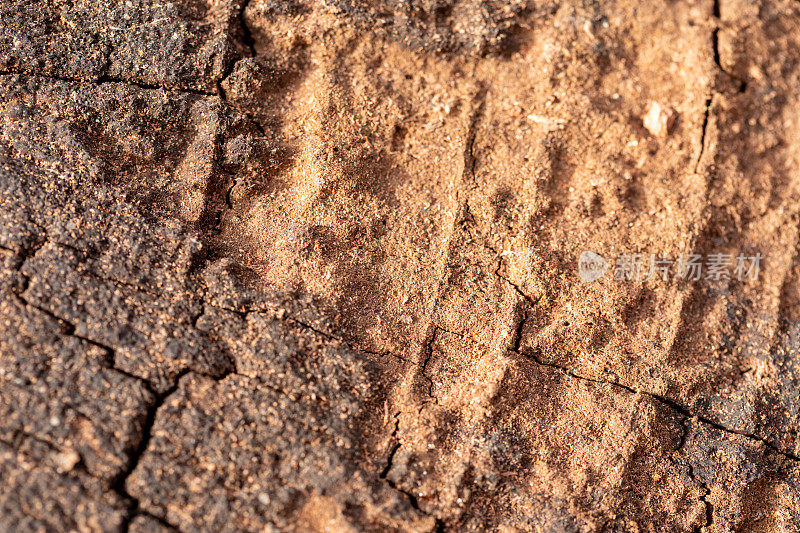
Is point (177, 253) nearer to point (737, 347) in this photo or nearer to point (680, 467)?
point (680, 467)

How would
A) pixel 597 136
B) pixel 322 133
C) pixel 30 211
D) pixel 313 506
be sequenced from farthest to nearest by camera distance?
pixel 597 136
pixel 322 133
pixel 30 211
pixel 313 506

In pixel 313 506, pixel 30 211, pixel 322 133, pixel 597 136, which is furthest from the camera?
pixel 597 136

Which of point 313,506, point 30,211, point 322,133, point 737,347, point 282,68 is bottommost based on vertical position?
point 313,506

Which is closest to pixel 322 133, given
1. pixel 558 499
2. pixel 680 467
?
pixel 558 499

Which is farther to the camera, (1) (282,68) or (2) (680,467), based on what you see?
(1) (282,68)

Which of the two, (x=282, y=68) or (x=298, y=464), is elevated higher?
(x=282, y=68)

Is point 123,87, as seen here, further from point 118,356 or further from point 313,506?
point 313,506
